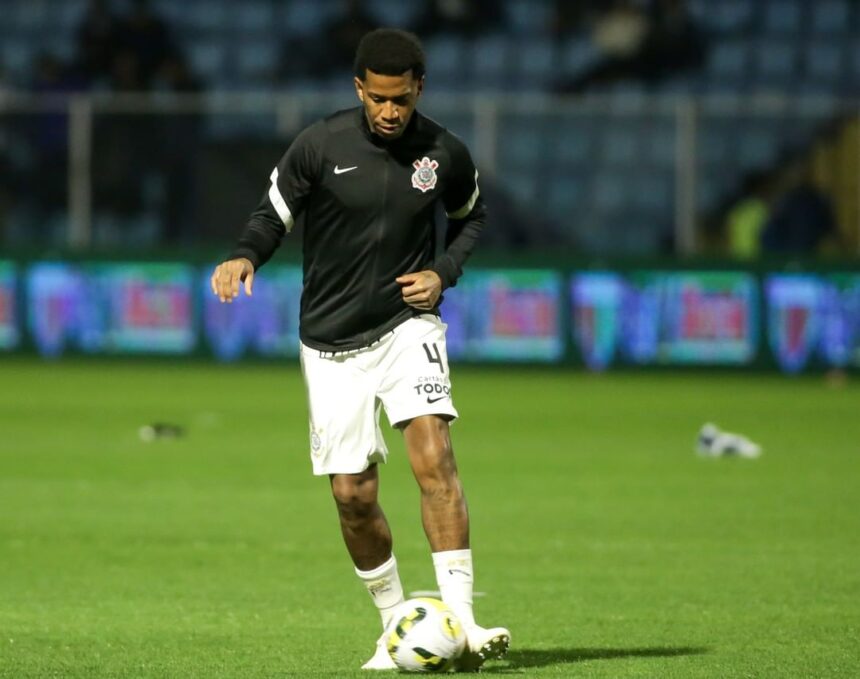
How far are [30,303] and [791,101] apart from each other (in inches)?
380

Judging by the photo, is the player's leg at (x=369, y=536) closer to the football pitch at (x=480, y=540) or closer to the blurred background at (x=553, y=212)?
the football pitch at (x=480, y=540)

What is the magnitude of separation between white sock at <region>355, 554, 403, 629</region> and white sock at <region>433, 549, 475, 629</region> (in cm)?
37

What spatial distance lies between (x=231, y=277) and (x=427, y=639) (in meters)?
1.41

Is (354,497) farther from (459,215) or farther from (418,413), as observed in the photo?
(459,215)

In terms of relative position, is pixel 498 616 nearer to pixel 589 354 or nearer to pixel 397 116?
pixel 397 116

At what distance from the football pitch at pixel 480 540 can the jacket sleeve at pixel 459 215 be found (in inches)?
56.9

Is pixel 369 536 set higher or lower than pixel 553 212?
lower

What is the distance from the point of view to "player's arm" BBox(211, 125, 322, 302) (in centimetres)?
706

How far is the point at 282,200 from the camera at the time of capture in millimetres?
7102

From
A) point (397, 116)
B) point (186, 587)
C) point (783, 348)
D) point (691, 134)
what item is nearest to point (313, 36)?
point (691, 134)

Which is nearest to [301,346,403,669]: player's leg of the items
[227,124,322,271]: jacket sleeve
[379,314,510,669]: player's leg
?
[379,314,510,669]: player's leg

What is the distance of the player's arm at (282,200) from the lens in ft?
23.2

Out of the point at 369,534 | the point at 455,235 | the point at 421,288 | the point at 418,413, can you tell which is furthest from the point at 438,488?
the point at 455,235

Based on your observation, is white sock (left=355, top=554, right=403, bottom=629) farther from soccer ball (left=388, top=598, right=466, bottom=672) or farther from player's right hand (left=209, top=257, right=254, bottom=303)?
player's right hand (left=209, top=257, right=254, bottom=303)
